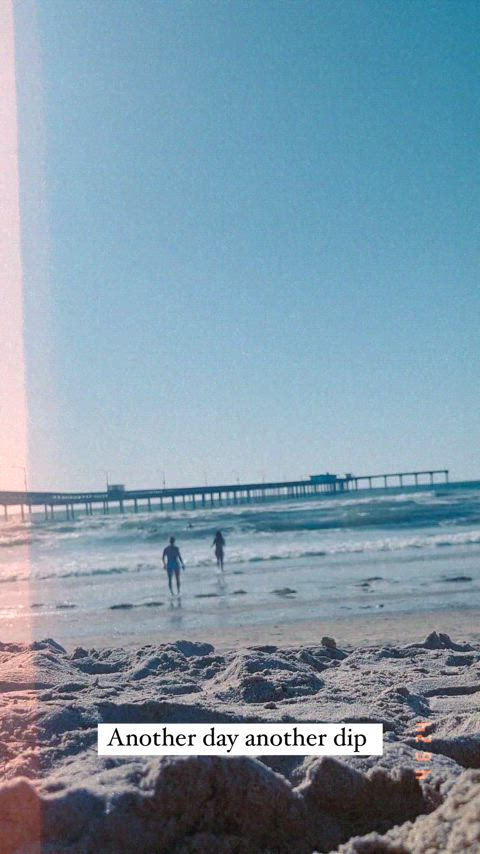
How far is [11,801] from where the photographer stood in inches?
91.8

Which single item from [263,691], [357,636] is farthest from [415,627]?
[263,691]

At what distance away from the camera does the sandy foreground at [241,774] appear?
7.57ft

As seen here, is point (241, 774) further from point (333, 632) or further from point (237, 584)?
point (237, 584)

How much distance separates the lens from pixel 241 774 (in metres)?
2.53

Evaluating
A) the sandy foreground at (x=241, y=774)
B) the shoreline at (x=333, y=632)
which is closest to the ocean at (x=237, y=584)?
the shoreline at (x=333, y=632)

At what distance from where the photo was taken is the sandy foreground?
7.57 ft

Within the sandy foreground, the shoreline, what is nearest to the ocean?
the shoreline

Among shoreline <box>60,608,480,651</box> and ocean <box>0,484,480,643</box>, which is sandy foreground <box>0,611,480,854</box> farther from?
ocean <box>0,484,480,643</box>

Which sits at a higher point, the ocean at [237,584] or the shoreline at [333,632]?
the shoreline at [333,632]

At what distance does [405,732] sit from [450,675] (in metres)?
2.00

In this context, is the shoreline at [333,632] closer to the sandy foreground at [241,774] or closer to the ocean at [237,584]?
the ocean at [237,584]

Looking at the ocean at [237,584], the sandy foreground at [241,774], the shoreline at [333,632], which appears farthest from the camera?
the ocean at [237,584]

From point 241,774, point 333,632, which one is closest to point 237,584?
point 333,632

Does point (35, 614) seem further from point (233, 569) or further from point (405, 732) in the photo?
point (405, 732)
